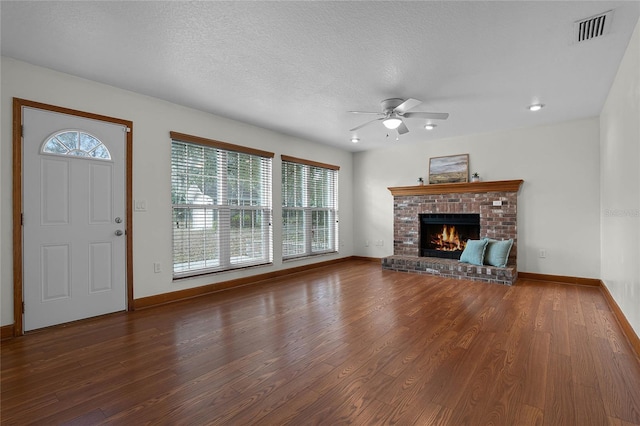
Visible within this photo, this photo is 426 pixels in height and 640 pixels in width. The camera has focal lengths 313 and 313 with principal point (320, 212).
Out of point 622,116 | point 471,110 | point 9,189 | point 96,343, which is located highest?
point 471,110

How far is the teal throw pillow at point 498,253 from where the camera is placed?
5043 mm

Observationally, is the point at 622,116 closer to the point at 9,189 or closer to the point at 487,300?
the point at 487,300

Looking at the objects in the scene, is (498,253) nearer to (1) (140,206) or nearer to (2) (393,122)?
(2) (393,122)

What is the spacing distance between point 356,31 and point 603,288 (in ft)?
15.6

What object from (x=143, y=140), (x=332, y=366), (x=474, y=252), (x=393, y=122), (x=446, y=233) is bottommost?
(x=332, y=366)

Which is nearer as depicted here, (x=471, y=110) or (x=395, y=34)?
(x=395, y=34)

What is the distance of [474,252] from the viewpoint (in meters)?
5.30

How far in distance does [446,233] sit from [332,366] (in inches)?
185

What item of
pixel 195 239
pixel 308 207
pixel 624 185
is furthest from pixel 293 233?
pixel 624 185

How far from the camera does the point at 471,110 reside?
171 inches

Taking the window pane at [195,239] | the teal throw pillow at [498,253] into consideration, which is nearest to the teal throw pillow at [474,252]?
the teal throw pillow at [498,253]

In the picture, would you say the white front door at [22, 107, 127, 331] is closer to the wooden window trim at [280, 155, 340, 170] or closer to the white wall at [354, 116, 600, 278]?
the wooden window trim at [280, 155, 340, 170]

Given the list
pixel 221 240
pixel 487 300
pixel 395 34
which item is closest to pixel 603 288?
pixel 487 300

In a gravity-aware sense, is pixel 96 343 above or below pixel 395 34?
below
